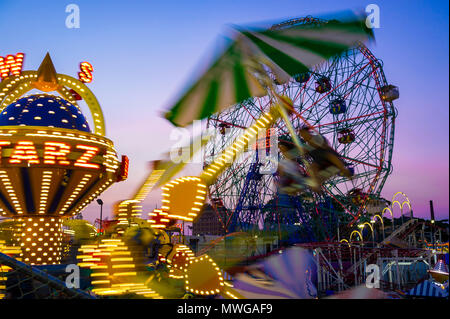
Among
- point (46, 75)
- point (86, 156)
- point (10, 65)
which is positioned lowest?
point (86, 156)

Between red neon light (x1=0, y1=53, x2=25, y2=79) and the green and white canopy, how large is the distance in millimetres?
8006

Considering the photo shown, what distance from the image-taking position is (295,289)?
641 centimetres

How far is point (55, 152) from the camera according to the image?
32.1 ft

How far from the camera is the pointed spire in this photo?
36.6ft

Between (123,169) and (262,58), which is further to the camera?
(123,169)

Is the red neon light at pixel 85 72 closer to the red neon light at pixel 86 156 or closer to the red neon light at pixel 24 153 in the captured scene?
the red neon light at pixel 86 156

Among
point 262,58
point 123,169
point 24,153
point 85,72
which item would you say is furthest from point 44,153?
point 262,58

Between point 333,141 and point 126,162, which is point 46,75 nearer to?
point 126,162

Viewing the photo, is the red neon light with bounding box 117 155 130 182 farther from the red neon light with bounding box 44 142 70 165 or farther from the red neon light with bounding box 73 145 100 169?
the red neon light with bounding box 44 142 70 165

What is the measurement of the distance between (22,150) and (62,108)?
1.71 metres

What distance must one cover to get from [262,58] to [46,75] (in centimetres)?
822

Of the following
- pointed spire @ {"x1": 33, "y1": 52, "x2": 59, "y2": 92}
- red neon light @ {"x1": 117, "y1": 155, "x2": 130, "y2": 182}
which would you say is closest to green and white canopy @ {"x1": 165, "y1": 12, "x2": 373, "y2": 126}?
red neon light @ {"x1": 117, "y1": 155, "x2": 130, "y2": 182}

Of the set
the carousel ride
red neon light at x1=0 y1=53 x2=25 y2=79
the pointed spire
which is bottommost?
the carousel ride

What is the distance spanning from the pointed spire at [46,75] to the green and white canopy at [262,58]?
7011 millimetres
